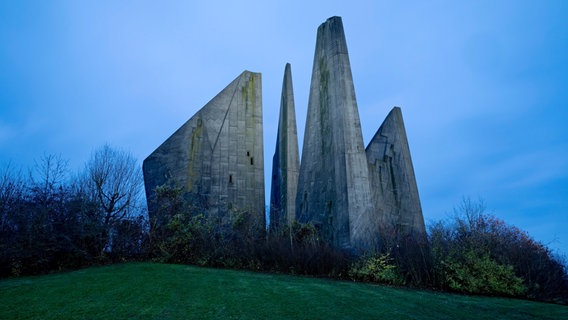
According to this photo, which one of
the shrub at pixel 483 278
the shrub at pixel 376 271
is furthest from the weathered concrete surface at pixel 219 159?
the shrub at pixel 483 278

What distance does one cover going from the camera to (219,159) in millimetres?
17812

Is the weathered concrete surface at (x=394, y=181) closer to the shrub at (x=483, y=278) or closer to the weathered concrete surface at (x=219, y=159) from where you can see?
the weathered concrete surface at (x=219, y=159)

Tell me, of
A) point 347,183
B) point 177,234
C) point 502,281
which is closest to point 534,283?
point 502,281

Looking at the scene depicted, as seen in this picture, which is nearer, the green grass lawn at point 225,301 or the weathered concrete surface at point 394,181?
the green grass lawn at point 225,301

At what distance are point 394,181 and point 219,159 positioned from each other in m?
8.03

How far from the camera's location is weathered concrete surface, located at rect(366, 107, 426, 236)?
1600cm

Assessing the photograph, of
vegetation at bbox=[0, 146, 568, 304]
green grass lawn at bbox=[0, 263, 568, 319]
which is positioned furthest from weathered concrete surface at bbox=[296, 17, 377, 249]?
green grass lawn at bbox=[0, 263, 568, 319]

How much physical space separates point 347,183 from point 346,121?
2.47m

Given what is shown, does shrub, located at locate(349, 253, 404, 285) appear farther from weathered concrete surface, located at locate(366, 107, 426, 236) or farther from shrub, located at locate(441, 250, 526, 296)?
weathered concrete surface, located at locate(366, 107, 426, 236)

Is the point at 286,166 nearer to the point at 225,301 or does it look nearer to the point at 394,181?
the point at 394,181

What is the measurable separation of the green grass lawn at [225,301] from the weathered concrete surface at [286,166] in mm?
8439

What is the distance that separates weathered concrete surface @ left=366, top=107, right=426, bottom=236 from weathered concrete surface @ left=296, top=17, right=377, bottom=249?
255 cm

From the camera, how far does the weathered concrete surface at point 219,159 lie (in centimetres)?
1688

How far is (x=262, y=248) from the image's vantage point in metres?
11.9
